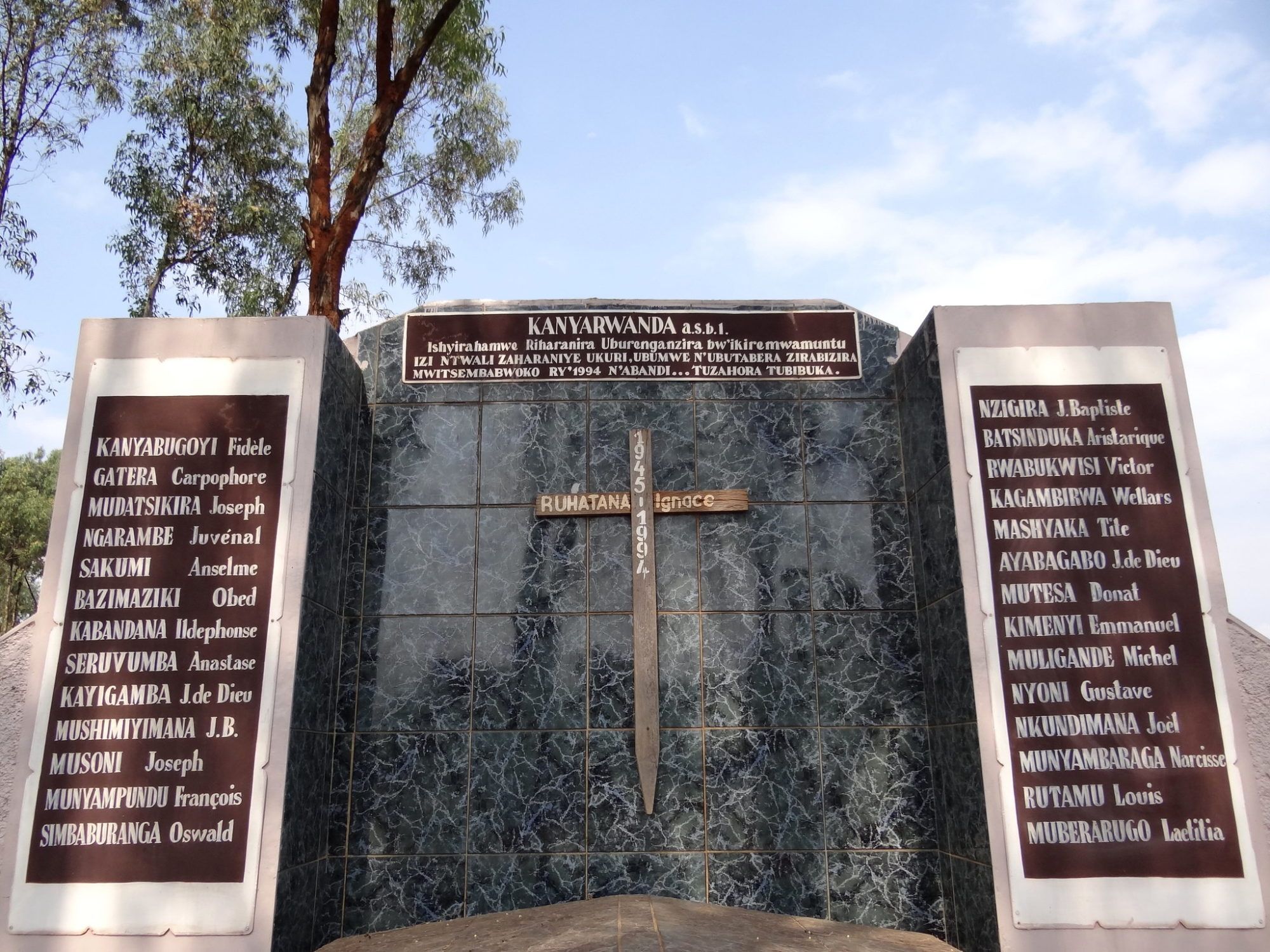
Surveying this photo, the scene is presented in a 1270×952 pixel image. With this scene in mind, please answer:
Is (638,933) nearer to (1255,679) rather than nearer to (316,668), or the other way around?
(316,668)

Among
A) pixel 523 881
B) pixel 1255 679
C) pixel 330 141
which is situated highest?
pixel 330 141

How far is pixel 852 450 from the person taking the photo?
6.53m

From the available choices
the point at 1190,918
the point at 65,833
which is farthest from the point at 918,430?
the point at 65,833

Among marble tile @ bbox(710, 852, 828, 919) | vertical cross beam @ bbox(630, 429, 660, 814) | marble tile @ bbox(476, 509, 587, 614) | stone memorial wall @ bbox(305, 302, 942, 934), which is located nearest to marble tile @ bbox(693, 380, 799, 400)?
stone memorial wall @ bbox(305, 302, 942, 934)

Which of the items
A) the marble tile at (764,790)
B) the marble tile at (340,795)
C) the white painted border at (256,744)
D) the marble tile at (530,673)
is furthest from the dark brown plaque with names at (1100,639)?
the white painted border at (256,744)

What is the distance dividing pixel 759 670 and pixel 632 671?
0.86m

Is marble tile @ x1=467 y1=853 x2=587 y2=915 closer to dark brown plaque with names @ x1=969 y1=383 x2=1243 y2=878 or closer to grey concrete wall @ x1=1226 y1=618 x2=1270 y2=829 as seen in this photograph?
dark brown plaque with names @ x1=969 y1=383 x2=1243 y2=878

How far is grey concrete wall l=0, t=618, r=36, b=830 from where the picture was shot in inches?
216

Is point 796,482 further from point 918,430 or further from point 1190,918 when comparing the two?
point 1190,918

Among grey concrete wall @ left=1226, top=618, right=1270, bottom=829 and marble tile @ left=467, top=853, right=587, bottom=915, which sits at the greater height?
grey concrete wall @ left=1226, top=618, right=1270, bottom=829

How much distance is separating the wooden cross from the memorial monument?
0.03m

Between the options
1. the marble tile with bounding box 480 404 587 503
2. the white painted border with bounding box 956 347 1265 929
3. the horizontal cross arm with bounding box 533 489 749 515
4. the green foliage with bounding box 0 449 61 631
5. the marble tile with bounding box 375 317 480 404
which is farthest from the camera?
the green foliage with bounding box 0 449 61 631

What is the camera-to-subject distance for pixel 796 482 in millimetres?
6457

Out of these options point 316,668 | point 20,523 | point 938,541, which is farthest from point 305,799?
point 20,523
